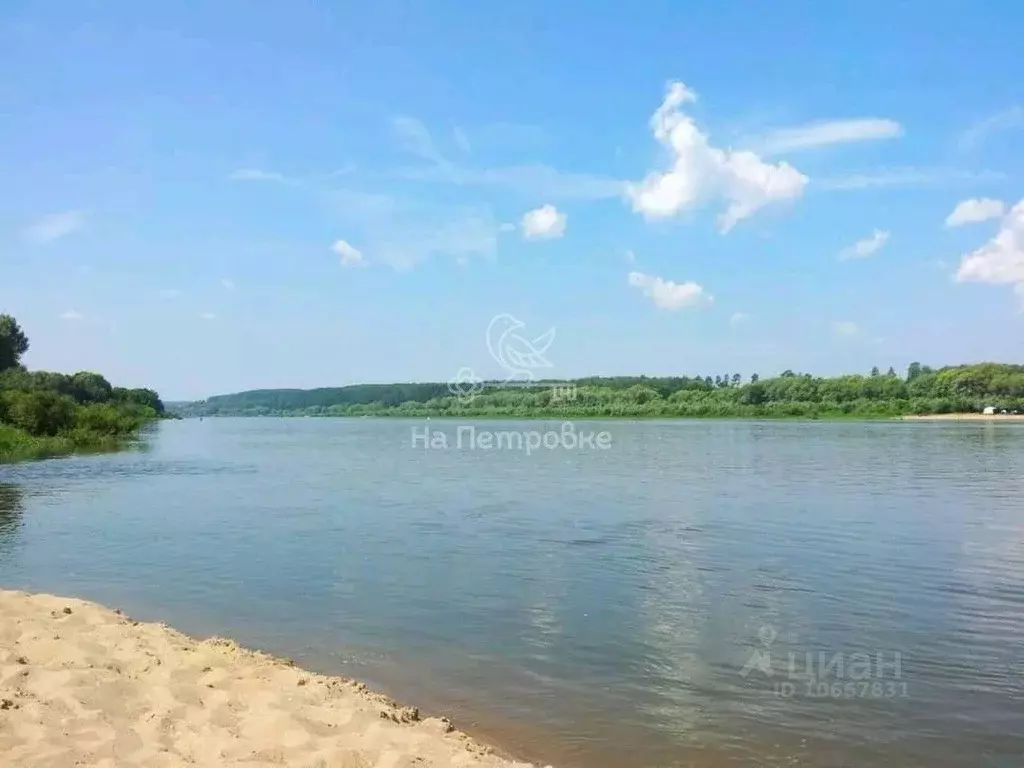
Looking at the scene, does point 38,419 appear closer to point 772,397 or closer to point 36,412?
point 36,412

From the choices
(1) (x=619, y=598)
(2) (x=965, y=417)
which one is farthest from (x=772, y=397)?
(1) (x=619, y=598)

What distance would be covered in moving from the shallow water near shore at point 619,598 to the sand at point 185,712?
1340 millimetres

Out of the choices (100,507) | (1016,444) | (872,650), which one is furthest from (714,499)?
(1016,444)

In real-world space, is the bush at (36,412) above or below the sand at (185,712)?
above

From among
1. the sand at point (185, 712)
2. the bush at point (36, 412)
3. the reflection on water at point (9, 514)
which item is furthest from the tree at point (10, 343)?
the sand at point (185, 712)

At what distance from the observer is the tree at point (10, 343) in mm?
87812

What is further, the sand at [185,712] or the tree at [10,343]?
the tree at [10,343]

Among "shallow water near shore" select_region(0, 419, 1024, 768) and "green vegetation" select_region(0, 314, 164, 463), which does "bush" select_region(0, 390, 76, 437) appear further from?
"shallow water near shore" select_region(0, 419, 1024, 768)

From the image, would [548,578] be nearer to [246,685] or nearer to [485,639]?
[485,639]

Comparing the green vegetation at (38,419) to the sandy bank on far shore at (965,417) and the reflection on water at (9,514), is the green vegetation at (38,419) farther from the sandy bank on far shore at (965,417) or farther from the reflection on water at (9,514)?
the sandy bank on far shore at (965,417)

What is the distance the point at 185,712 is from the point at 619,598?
815 cm

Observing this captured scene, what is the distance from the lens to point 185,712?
280 inches

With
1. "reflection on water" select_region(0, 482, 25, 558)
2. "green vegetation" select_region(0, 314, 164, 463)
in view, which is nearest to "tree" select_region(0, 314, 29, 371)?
"green vegetation" select_region(0, 314, 164, 463)

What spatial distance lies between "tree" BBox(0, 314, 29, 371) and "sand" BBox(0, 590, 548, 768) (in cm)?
9125
